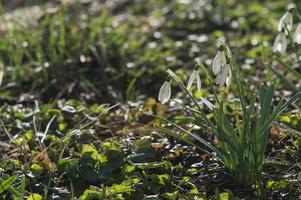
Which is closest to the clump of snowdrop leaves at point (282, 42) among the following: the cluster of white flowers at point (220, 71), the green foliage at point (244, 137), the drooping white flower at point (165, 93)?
the green foliage at point (244, 137)

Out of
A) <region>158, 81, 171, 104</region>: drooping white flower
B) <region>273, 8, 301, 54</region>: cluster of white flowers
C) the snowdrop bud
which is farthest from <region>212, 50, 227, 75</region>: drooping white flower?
<region>273, 8, 301, 54</region>: cluster of white flowers

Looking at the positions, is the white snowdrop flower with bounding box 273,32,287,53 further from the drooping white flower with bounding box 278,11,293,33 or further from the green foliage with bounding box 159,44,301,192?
the green foliage with bounding box 159,44,301,192

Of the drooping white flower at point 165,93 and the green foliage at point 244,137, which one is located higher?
the drooping white flower at point 165,93

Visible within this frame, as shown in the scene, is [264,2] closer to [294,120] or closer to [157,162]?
[294,120]

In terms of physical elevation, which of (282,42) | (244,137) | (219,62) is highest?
(219,62)

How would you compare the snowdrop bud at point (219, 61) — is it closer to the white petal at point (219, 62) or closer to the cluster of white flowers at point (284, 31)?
the white petal at point (219, 62)

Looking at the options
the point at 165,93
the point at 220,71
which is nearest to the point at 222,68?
the point at 220,71

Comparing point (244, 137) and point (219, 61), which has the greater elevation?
point (219, 61)

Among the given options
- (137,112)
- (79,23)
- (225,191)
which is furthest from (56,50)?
(225,191)

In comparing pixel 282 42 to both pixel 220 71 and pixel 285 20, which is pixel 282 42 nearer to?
pixel 285 20

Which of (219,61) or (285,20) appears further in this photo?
(285,20)
